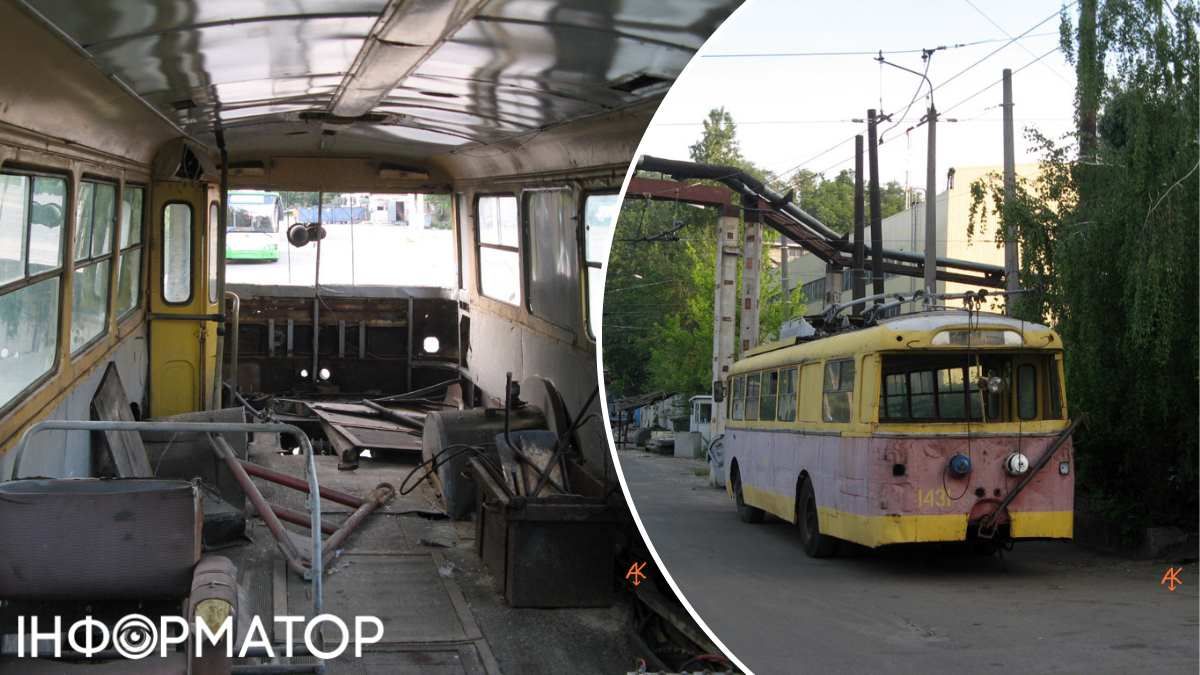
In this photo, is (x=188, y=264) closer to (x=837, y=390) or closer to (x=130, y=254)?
(x=130, y=254)

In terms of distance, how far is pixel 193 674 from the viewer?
322cm

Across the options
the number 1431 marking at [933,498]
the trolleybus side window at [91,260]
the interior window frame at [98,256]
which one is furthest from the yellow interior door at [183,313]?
the number 1431 marking at [933,498]

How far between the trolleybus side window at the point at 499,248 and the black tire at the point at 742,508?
16.0 feet

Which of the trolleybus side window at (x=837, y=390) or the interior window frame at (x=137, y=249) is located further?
the interior window frame at (x=137, y=249)

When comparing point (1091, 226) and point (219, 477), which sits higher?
point (1091, 226)

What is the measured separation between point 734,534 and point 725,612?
0.47 ft

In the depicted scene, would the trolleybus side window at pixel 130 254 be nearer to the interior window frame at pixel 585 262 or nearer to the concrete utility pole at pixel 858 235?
the interior window frame at pixel 585 262

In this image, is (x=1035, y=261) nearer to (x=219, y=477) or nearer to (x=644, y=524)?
(x=644, y=524)

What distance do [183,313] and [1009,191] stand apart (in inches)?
282

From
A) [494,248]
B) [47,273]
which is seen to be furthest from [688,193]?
[494,248]

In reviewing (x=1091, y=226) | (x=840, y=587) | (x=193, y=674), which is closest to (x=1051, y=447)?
(x=840, y=587)

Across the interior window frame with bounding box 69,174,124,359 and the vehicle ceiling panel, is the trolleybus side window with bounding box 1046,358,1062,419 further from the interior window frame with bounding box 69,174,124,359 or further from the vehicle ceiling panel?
the interior window frame with bounding box 69,174,124,359

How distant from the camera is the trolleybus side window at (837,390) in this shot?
1677 mm

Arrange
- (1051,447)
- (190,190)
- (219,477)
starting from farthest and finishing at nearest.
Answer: (190,190)
(219,477)
(1051,447)
